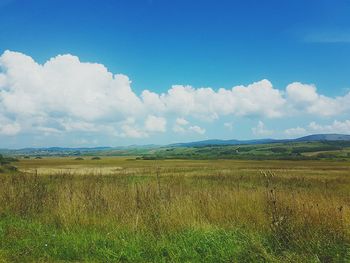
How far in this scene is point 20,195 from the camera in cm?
1312

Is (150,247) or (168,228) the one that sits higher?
(168,228)

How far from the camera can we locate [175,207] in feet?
37.0

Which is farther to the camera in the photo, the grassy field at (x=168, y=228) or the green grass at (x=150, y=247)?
the grassy field at (x=168, y=228)

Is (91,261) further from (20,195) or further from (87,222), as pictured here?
(20,195)

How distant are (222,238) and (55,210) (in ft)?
18.0

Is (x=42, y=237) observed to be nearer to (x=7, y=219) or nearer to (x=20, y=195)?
(x=7, y=219)

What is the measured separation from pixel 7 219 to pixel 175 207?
479cm

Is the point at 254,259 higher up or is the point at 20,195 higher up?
the point at 20,195

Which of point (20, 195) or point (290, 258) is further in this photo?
point (20, 195)

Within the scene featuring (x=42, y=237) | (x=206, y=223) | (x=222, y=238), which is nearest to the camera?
(x=222, y=238)

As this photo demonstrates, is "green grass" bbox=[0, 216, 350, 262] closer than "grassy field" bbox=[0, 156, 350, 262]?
Yes

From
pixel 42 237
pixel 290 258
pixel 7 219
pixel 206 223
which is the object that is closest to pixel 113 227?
pixel 42 237

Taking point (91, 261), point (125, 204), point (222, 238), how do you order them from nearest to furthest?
point (91, 261) → point (222, 238) → point (125, 204)

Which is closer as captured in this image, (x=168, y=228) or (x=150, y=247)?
(x=150, y=247)
